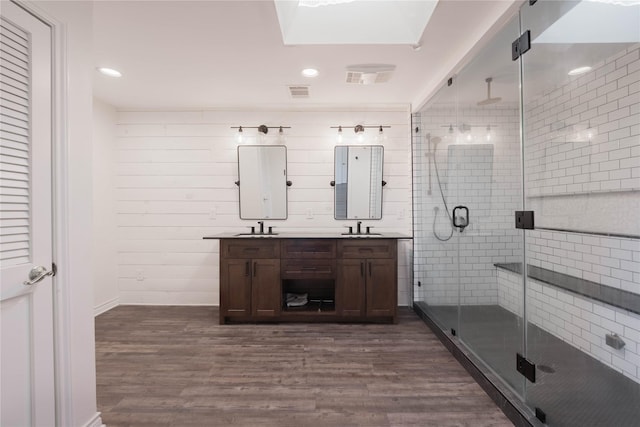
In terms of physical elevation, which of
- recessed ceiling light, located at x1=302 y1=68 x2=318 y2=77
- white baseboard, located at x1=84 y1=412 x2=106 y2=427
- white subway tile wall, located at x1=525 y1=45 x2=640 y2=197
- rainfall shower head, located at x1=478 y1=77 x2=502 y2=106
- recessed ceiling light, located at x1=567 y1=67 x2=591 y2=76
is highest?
recessed ceiling light, located at x1=302 y1=68 x2=318 y2=77

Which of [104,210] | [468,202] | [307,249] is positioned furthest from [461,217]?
[104,210]

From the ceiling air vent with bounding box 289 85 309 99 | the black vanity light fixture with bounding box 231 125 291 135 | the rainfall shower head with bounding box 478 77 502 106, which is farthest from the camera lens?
the black vanity light fixture with bounding box 231 125 291 135

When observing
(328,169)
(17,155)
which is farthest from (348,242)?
(17,155)

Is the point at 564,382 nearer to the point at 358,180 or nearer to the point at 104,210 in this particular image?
the point at 358,180

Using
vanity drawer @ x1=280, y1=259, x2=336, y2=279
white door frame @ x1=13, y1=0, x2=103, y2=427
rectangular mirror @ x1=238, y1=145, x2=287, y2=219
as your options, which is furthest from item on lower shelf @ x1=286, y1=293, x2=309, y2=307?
white door frame @ x1=13, y1=0, x2=103, y2=427

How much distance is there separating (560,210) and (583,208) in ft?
0.36

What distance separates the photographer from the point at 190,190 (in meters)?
3.50

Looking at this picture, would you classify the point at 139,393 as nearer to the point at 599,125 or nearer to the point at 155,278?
the point at 155,278

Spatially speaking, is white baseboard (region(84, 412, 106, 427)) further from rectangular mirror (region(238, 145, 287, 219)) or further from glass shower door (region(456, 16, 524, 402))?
glass shower door (region(456, 16, 524, 402))

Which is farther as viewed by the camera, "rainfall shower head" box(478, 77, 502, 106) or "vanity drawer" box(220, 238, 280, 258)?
"vanity drawer" box(220, 238, 280, 258)

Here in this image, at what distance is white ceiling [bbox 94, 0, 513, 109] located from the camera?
181cm

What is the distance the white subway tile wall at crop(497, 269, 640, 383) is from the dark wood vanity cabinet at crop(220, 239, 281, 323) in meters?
2.15

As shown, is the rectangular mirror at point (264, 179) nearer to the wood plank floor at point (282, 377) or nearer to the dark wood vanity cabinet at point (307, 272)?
the dark wood vanity cabinet at point (307, 272)

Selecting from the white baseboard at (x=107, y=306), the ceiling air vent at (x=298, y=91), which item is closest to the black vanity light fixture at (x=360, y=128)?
the ceiling air vent at (x=298, y=91)
